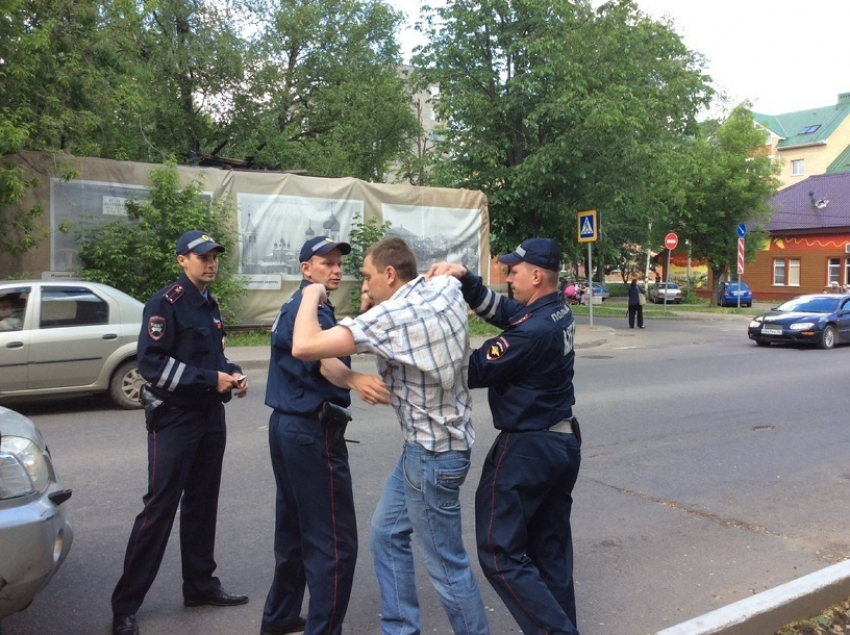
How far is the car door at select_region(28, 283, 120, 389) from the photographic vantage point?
8.78m

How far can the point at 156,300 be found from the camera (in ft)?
12.0

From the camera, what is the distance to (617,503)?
19.3 ft

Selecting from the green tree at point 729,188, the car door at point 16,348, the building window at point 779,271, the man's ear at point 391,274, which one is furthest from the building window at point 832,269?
the man's ear at point 391,274

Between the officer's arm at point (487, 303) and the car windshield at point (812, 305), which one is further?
the car windshield at point (812, 305)

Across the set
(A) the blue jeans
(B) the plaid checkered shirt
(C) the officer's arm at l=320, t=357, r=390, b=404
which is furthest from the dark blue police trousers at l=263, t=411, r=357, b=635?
(B) the plaid checkered shirt

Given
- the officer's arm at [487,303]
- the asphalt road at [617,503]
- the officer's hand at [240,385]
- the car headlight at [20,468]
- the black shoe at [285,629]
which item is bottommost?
the asphalt road at [617,503]

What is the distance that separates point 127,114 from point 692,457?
41.3 feet

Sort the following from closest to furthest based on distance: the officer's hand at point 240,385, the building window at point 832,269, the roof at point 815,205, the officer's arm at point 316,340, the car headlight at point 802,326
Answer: the officer's arm at point 316,340, the officer's hand at point 240,385, the car headlight at point 802,326, the building window at point 832,269, the roof at point 815,205

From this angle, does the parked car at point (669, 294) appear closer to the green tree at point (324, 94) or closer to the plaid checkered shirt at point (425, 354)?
the green tree at point (324, 94)

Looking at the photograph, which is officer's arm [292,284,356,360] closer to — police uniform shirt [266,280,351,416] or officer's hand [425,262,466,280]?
police uniform shirt [266,280,351,416]

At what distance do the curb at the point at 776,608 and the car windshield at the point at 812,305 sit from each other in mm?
15568

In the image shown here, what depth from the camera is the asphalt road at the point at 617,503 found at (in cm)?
401

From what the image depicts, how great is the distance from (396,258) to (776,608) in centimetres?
250

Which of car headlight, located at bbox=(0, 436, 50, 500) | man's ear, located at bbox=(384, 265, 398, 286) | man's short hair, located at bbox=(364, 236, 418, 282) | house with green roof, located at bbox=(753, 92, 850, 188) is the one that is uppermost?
house with green roof, located at bbox=(753, 92, 850, 188)
